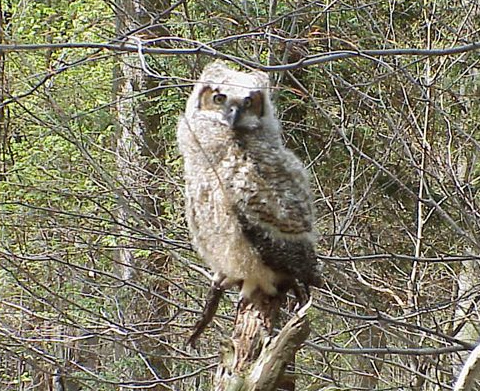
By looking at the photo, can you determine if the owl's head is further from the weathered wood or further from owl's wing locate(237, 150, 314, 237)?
the weathered wood

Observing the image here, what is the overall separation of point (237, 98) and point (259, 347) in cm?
81

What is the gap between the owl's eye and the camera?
104 inches

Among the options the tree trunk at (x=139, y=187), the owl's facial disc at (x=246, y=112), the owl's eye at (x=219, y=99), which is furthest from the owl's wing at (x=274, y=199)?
the tree trunk at (x=139, y=187)

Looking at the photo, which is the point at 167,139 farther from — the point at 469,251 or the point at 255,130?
the point at 255,130

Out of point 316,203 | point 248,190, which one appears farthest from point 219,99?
point 316,203

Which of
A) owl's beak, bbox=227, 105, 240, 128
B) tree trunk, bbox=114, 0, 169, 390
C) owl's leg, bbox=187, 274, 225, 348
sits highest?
owl's beak, bbox=227, 105, 240, 128

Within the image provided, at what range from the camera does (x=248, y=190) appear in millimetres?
2600

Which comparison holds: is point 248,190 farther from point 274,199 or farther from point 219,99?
point 219,99

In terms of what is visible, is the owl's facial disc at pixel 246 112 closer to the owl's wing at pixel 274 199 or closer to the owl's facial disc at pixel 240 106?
the owl's facial disc at pixel 240 106

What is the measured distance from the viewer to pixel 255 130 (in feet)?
8.77

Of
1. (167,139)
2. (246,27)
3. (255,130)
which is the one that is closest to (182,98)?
(167,139)

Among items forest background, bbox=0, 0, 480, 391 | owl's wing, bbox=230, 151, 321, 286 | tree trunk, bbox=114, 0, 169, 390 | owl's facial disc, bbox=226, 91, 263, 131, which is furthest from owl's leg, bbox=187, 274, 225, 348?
tree trunk, bbox=114, 0, 169, 390

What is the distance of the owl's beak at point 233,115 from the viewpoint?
2.62 meters

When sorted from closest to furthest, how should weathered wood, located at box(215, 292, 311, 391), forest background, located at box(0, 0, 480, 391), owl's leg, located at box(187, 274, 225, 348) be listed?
weathered wood, located at box(215, 292, 311, 391) → owl's leg, located at box(187, 274, 225, 348) → forest background, located at box(0, 0, 480, 391)
